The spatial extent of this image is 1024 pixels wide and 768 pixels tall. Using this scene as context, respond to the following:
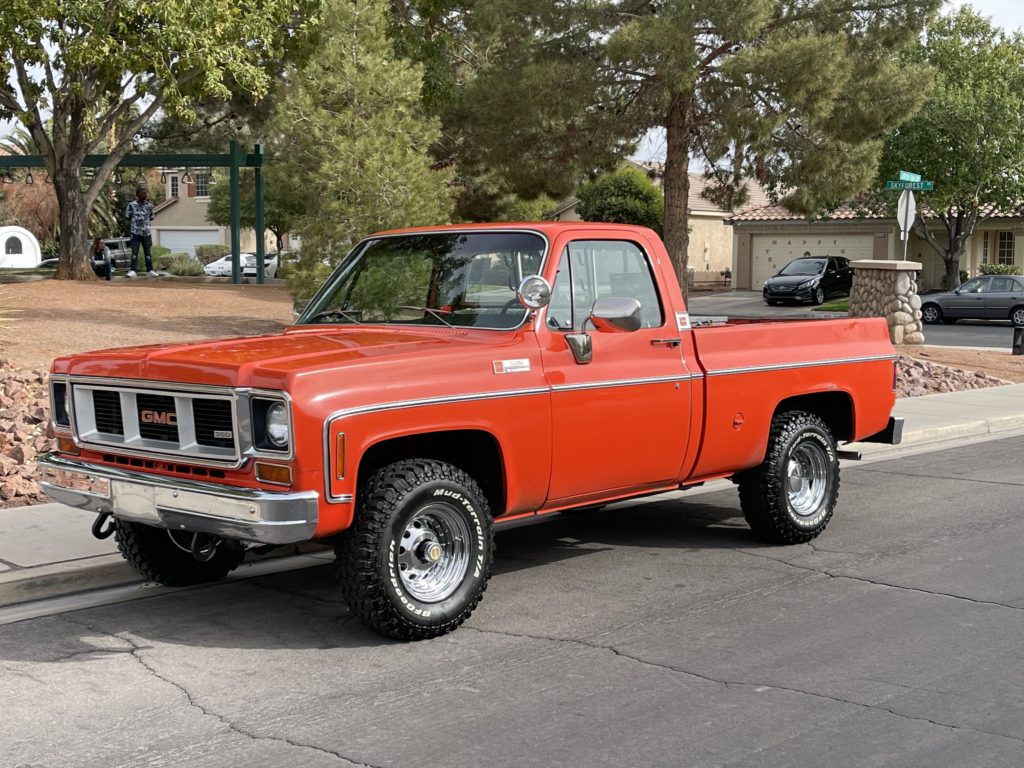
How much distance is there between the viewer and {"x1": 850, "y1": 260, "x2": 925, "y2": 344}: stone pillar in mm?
24547

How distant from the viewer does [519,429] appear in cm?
633

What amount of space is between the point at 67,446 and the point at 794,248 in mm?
46973

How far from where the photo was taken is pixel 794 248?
51062 millimetres

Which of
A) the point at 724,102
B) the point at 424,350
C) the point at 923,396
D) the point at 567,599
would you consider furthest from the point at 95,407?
the point at 724,102

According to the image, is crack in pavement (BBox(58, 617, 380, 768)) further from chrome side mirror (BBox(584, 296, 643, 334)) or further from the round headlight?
chrome side mirror (BBox(584, 296, 643, 334))

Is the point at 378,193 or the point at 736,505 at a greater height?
the point at 378,193

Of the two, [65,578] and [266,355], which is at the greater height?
[266,355]

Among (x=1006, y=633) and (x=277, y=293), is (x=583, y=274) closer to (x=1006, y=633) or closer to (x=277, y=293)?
(x=1006, y=633)

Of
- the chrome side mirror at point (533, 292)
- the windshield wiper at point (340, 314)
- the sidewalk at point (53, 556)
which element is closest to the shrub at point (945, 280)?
the windshield wiper at point (340, 314)

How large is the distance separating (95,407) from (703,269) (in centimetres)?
5466

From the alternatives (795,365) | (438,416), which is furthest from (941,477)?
(438,416)

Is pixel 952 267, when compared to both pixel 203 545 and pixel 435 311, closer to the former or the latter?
pixel 435 311

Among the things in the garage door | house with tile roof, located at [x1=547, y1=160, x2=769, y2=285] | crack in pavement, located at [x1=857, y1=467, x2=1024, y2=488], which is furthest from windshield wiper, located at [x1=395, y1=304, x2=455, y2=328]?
house with tile roof, located at [x1=547, y1=160, x2=769, y2=285]

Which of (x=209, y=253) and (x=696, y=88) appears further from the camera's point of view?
(x=209, y=253)
